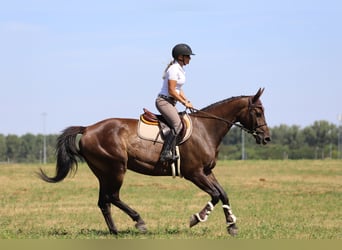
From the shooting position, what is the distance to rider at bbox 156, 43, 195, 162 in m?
13.5

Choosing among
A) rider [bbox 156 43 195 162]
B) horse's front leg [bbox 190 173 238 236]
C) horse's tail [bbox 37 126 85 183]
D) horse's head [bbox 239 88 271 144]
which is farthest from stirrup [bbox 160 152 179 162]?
horse's tail [bbox 37 126 85 183]

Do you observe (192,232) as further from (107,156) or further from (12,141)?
(12,141)

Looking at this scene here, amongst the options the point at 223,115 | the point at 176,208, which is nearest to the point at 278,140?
the point at 176,208

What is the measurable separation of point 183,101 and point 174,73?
583mm

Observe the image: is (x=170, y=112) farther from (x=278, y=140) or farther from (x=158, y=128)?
(x=278, y=140)

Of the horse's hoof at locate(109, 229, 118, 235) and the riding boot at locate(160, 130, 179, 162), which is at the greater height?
the riding boot at locate(160, 130, 179, 162)

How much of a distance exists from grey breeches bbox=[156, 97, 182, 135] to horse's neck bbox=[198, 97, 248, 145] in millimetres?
808

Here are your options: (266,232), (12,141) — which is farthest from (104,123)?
(12,141)

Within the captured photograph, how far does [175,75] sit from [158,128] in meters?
1.19

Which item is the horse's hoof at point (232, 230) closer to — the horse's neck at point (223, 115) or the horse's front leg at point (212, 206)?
the horse's front leg at point (212, 206)

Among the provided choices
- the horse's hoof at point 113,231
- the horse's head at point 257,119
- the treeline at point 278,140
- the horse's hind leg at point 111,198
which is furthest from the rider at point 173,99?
the treeline at point 278,140

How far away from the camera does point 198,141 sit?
547 inches

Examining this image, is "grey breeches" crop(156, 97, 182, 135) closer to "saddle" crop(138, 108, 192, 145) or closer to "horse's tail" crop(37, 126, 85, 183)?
"saddle" crop(138, 108, 192, 145)

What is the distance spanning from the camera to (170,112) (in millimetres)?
13633
